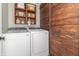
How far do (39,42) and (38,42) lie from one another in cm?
1

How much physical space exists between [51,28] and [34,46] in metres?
0.26

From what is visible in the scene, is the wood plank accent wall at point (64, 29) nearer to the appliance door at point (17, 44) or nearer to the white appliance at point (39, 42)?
the white appliance at point (39, 42)

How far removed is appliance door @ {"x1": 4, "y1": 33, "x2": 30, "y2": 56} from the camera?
1.13 meters

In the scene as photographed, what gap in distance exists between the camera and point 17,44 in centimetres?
115

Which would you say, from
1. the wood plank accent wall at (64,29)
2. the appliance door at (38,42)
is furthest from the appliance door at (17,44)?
the wood plank accent wall at (64,29)

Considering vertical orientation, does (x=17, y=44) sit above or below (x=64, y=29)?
below

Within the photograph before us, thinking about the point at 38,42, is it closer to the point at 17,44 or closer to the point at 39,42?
the point at 39,42

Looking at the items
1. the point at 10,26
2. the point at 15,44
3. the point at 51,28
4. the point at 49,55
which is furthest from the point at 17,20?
the point at 49,55

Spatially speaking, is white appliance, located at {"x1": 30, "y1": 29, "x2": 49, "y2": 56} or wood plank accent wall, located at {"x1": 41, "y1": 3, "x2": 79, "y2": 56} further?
white appliance, located at {"x1": 30, "y1": 29, "x2": 49, "y2": 56}

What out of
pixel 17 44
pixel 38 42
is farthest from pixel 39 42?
pixel 17 44

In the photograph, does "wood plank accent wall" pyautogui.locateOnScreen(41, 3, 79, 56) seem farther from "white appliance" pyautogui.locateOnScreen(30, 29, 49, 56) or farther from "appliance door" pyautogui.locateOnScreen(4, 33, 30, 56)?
"appliance door" pyautogui.locateOnScreen(4, 33, 30, 56)

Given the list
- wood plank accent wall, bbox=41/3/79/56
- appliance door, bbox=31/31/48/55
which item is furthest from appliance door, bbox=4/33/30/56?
wood plank accent wall, bbox=41/3/79/56

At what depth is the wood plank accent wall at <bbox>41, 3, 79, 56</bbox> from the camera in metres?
1.04

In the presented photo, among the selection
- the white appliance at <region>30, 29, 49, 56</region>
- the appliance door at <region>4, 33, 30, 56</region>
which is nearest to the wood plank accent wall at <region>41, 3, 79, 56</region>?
the white appliance at <region>30, 29, 49, 56</region>
